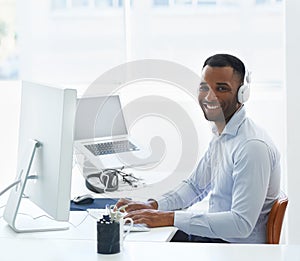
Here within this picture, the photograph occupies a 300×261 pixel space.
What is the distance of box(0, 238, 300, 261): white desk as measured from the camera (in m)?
1.73

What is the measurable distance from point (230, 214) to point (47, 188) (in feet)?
2.44

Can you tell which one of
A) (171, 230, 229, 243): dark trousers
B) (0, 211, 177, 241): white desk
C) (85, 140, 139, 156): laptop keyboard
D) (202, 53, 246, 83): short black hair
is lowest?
(171, 230, 229, 243): dark trousers

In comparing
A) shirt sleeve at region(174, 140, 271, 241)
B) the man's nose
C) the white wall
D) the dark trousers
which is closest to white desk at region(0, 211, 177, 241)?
shirt sleeve at region(174, 140, 271, 241)

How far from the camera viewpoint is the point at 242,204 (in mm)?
2410

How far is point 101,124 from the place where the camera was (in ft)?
8.81

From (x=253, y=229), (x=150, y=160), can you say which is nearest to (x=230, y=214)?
(x=253, y=229)

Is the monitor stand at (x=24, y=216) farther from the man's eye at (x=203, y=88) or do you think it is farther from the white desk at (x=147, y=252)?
the man's eye at (x=203, y=88)

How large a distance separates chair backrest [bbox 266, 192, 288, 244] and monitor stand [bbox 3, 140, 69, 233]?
79 centimetres

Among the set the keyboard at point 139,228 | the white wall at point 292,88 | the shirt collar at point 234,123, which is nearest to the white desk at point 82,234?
the keyboard at point 139,228

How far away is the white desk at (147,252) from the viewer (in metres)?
1.73

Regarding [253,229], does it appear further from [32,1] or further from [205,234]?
[32,1]

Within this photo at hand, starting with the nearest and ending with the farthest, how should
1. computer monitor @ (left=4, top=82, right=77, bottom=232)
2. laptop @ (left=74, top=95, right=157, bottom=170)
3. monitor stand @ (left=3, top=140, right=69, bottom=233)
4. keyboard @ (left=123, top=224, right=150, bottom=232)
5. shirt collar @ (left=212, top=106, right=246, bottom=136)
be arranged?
computer monitor @ (left=4, top=82, right=77, bottom=232) < monitor stand @ (left=3, top=140, right=69, bottom=233) < keyboard @ (left=123, top=224, right=150, bottom=232) < laptop @ (left=74, top=95, right=157, bottom=170) < shirt collar @ (left=212, top=106, right=246, bottom=136)

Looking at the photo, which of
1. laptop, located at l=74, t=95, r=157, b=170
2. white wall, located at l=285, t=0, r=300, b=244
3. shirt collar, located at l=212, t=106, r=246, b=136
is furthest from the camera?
white wall, located at l=285, t=0, r=300, b=244

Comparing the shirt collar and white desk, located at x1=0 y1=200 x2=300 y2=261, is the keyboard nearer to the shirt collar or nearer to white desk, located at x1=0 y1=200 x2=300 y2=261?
white desk, located at x1=0 y1=200 x2=300 y2=261
